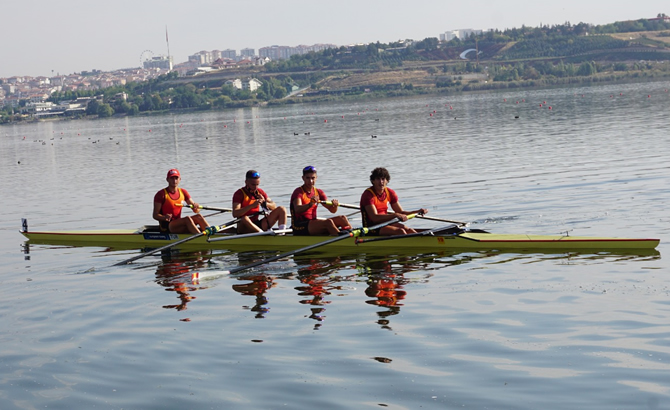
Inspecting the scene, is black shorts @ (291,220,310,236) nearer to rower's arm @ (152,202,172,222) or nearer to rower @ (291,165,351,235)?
rower @ (291,165,351,235)

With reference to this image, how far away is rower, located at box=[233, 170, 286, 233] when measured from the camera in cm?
1564

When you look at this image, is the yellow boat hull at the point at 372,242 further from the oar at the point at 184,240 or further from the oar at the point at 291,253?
the oar at the point at 291,253

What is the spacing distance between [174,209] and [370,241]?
13.7ft

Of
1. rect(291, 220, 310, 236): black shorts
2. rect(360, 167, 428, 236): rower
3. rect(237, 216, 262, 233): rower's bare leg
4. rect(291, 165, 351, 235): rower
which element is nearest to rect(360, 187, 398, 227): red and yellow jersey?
rect(360, 167, 428, 236): rower

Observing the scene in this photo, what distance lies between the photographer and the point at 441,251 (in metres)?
14.4

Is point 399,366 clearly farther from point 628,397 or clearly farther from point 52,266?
point 52,266

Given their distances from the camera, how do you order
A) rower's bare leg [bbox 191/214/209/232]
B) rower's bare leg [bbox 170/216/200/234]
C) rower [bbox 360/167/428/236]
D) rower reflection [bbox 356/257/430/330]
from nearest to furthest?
1. rower reflection [bbox 356/257/430/330]
2. rower [bbox 360/167/428/236]
3. rower's bare leg [bbox 170/216/200/234]
4. rower's bare leg [bbox 191/214/209/232]

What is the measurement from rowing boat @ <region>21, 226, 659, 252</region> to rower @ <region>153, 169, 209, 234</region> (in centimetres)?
20

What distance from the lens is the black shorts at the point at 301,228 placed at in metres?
15.4

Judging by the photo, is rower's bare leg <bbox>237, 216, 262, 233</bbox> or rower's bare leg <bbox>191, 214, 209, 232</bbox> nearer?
rower's bare leg <bbox>237, 216, 262, 233</bbox>

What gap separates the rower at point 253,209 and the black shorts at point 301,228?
44 cm

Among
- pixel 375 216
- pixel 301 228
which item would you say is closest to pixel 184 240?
pixel 301 228

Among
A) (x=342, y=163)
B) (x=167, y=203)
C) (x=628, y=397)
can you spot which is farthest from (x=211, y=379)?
(x=342, y=163)

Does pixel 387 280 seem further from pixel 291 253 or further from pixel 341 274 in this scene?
pixel 291 253
